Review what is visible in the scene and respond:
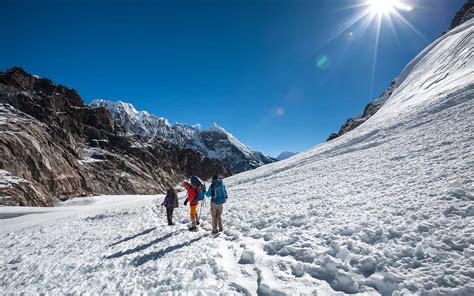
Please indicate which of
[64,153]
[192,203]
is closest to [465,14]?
[192,203]

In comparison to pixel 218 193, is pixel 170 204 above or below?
below

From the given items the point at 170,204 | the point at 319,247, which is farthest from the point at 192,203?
the point at 319,247

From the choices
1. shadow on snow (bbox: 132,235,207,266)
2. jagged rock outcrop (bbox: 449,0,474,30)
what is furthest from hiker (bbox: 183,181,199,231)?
jagged rock outcrop (bbox: 449,0,474,30)

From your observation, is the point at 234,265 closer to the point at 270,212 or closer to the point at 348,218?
the point at 348,218

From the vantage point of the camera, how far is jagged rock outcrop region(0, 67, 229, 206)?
2008 inches

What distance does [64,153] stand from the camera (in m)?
82.2

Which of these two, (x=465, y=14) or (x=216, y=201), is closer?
(x=216, y=201)

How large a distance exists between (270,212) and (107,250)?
7316 mm

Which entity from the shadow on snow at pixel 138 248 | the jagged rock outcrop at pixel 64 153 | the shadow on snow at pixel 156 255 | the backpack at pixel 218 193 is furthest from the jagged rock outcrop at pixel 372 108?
the jagged rock outcrop at pixel 64 153

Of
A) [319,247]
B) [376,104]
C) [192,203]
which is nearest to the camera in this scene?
[319,247]

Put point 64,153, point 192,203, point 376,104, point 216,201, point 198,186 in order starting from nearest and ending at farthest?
point 216,201, point 192,203, point 198,186, point 376,104, point 64,153

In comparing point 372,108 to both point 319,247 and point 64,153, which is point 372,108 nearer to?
point 319,247

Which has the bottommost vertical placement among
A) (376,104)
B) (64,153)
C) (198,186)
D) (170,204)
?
(170,204)

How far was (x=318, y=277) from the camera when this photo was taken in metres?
5.70
